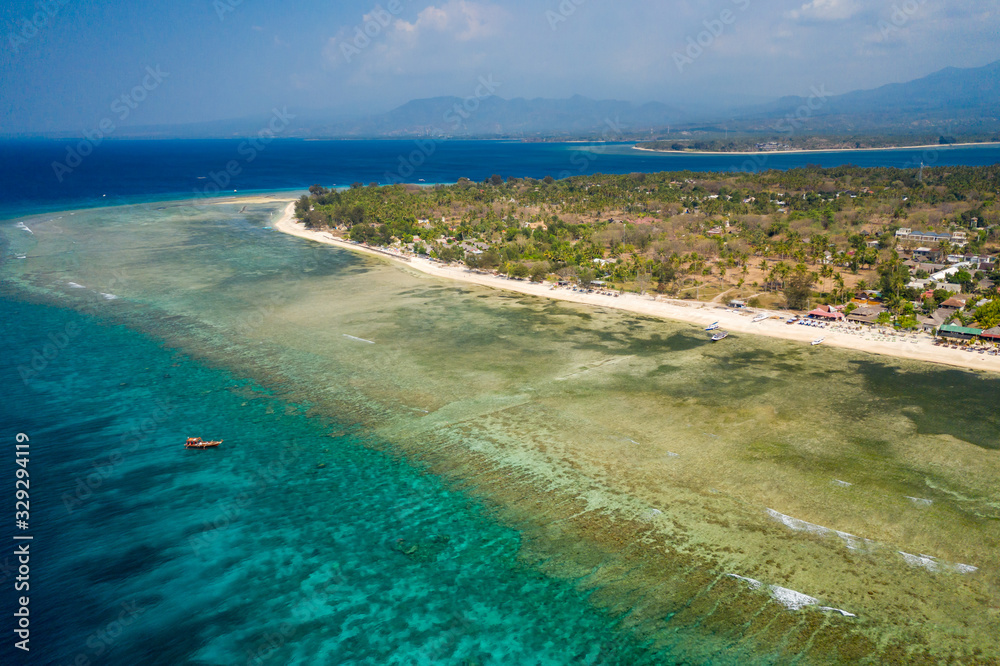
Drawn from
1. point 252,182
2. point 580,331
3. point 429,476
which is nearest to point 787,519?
point 429,476

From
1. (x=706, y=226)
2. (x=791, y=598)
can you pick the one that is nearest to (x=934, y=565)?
(x=791, y=598)

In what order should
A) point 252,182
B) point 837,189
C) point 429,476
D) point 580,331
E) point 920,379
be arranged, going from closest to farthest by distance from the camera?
point 429,476, point 920,379, point 580,331, point 837,189, point 252,182

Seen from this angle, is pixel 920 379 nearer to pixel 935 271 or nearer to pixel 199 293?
pixel 935 271

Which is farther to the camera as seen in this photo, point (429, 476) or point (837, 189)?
point (837, 189)

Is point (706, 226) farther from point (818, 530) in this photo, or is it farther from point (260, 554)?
point (260, 554)

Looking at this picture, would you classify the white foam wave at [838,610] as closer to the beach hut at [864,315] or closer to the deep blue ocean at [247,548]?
the deep blue ocean at [247,548]

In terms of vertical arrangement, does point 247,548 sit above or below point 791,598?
above

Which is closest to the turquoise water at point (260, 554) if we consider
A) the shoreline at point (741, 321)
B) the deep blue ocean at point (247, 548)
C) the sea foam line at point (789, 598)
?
the deep blue ocean at point (247, 548)

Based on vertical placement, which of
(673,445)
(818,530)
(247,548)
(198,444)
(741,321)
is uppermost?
(741,321)
